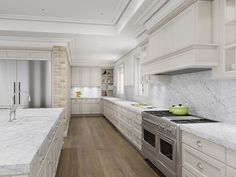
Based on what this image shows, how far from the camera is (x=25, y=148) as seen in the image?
151cm

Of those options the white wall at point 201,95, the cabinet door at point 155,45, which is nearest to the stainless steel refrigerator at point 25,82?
the white wall at point 201,95

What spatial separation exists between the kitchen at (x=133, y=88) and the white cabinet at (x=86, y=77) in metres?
3.35

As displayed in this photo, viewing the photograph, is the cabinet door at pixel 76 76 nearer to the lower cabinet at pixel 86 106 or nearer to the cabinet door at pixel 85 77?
the cabinet door at pixel 85 77

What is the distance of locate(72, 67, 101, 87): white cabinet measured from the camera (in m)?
10.5

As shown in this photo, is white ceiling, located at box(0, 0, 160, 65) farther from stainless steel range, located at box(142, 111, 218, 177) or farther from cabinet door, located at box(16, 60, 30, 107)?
stainless steel range, located at box(142, 111, 218, 177)

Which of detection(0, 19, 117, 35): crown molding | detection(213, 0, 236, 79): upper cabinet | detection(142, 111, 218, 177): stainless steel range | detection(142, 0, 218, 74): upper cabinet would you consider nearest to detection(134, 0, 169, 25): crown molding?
detection(142, 0, 218, 74): upper cabinet

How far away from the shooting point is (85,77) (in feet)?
34.7

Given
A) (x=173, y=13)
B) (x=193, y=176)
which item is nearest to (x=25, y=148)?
(x=193, y=176)

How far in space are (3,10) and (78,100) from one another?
6.41 metres

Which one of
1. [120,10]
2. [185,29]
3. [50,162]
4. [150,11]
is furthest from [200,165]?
[120,10]

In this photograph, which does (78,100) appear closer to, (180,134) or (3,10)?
(3,10)

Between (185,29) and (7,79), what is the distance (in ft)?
16.2

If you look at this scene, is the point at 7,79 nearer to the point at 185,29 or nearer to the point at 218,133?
the point at 185,29

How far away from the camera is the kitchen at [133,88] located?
214 centimetres
